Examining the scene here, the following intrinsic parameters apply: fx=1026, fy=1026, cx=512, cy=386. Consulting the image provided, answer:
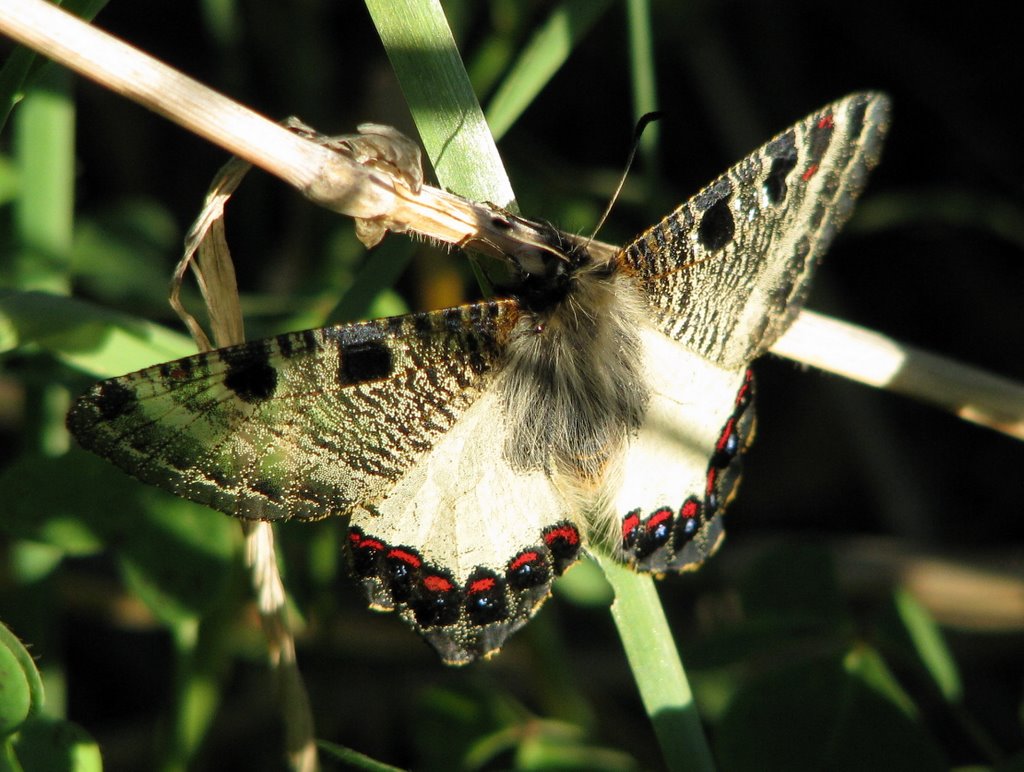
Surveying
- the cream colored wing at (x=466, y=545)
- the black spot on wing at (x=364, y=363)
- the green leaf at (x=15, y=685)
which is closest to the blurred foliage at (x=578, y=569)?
the green leaf at (x=15, y=685)

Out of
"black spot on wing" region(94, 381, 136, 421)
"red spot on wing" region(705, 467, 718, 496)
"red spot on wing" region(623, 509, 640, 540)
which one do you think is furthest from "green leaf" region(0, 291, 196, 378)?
"red spot on wing" region(705, 467, 718, 496)

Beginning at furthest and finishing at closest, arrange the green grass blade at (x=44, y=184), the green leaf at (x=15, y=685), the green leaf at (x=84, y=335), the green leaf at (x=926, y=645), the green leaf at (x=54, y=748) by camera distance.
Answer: the green leaf at (x=926, y=645)
the green grass blade at (x=44, y=184)
the green leaf at (x=84, y=335)
the green leaf at (x=54, y=748)
the green leaf at (x=15, y=685)

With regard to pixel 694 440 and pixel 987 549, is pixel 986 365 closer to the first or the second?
pixel 987 549

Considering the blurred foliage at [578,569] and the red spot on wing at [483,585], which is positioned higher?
the blurred foliage at [578,569]

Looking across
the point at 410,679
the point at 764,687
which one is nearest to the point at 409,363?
the point at 764,687

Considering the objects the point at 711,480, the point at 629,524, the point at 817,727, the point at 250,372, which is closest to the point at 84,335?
the point at 250,372

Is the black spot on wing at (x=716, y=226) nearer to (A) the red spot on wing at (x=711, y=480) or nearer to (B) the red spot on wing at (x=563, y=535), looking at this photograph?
(A) the red spot on wing at (x=711, y=480)

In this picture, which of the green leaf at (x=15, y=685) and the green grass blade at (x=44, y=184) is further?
the green grass blade at (x=44, y=184)

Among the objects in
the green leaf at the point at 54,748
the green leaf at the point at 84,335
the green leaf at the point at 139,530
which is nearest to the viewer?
the green leaf at the point at 54,748

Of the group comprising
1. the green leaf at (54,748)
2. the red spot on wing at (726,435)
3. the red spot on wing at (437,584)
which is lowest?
the green leaf at (54,748)
